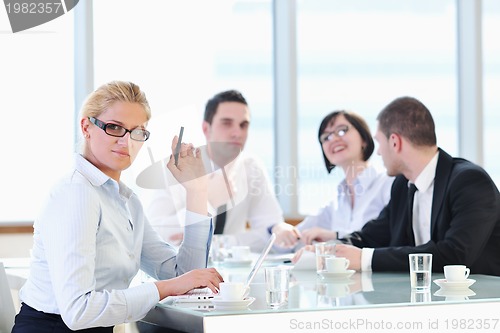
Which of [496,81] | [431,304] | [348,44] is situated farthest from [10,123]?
[431,304]

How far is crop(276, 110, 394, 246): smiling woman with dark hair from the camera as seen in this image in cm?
412

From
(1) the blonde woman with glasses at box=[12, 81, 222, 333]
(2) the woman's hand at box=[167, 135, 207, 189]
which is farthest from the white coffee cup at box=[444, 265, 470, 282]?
(2) the woman's hand at box=[167, 135, 207, 189]

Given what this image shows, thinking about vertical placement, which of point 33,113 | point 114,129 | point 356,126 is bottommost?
point 114,129

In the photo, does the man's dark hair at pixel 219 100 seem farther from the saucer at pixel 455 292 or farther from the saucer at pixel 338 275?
the saucer at pixel 455 292

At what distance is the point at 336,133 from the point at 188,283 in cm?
230

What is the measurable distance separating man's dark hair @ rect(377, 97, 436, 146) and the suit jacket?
11cm

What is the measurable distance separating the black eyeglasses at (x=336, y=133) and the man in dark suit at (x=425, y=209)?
886 millimetres

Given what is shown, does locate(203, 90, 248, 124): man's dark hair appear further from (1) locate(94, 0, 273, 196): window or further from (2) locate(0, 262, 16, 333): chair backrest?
(2) locate(0, 262, 16, 333): chair backrest

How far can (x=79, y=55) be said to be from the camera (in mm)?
5480

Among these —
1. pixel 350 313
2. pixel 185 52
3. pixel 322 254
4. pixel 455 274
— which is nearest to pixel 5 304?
pixel 322 254

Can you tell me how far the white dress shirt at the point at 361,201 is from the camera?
4082mm
